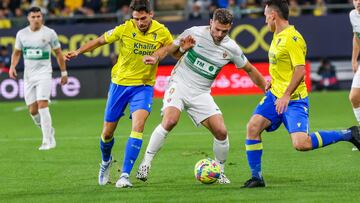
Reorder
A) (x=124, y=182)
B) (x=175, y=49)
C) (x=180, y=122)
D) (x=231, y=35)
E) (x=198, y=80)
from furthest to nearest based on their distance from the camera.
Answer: (x=231, y=35), (x=180, y=122), (x=198, y=80), (x=175, y=49), (x=124, y=182)

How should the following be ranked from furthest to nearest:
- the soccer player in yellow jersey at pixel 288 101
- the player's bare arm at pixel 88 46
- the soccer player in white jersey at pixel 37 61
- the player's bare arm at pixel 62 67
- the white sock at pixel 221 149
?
the soccer player in white jersey at pixel 37 61
the player's bare arm at pixel 62 67
the white sock at pixel 221 149
the player's bare arm at pixel 88 46
the soccer player in yellow jersey at pixel 288 101

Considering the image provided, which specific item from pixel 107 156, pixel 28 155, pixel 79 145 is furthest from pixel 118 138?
pixel 107 156

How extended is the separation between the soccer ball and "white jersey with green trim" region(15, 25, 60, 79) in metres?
5.83

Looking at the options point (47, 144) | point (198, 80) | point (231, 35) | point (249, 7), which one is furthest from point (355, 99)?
point (249, 7)

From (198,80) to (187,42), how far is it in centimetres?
57

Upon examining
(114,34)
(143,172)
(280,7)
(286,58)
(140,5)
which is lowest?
(143,172)

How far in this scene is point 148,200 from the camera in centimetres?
934

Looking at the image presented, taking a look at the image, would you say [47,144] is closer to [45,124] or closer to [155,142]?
[45,124]

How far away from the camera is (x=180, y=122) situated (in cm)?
1975

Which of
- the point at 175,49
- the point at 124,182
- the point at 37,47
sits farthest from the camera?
the point at 37,47

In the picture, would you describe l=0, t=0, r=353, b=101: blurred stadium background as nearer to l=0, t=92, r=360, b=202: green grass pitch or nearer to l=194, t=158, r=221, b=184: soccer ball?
l=0, t=92, r=360, b=202: green grass pitch

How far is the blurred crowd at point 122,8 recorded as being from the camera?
88.2ft

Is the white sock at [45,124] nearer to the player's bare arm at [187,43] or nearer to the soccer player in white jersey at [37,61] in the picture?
the soccer player in white jersey at [37,61]

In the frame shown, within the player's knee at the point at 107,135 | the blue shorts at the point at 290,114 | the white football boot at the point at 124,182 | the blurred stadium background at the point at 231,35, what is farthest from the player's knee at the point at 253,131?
the blurred stadium background at the point at 231,35
